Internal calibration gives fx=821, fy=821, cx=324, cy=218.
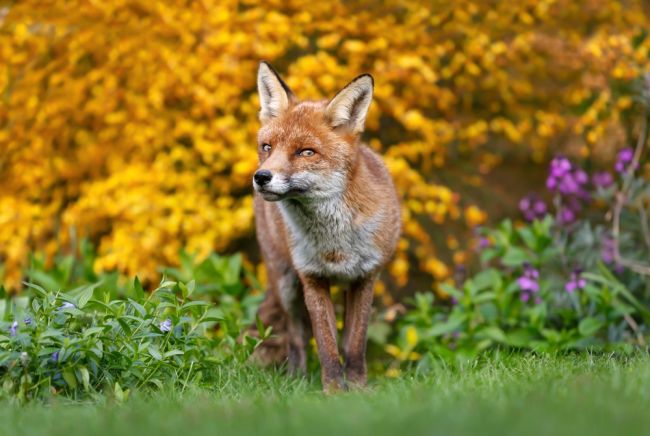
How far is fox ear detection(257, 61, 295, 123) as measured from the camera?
4590mm

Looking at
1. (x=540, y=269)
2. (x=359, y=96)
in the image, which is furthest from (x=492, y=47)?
(x=359, y=96)

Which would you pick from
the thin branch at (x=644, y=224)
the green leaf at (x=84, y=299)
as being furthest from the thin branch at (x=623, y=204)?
the green leaf at (x=84, y=299)

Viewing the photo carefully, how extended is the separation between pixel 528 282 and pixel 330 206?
1.87 metres

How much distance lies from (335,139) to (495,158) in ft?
12.1

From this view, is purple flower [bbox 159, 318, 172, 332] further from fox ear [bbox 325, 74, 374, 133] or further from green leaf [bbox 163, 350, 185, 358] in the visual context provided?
fox ear [bbox 325, 74, 374, 133]

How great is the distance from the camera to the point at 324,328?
449 centimetres

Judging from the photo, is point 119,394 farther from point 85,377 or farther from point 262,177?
point 262,177

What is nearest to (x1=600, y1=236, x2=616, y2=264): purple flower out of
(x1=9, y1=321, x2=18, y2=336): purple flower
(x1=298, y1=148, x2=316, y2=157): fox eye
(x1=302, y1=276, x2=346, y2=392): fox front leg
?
(x1=302, y1=276, x2=346, y2=392): fox front leg

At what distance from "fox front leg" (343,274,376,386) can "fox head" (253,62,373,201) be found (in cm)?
59

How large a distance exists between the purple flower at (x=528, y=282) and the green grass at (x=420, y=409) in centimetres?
168

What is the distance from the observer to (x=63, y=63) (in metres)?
6.81

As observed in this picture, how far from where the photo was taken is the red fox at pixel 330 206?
432 cm

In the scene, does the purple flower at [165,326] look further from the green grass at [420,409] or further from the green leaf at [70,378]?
the green leaf at [70,378]

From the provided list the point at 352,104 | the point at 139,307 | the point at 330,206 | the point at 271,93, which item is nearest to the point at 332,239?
the point at 330,206
